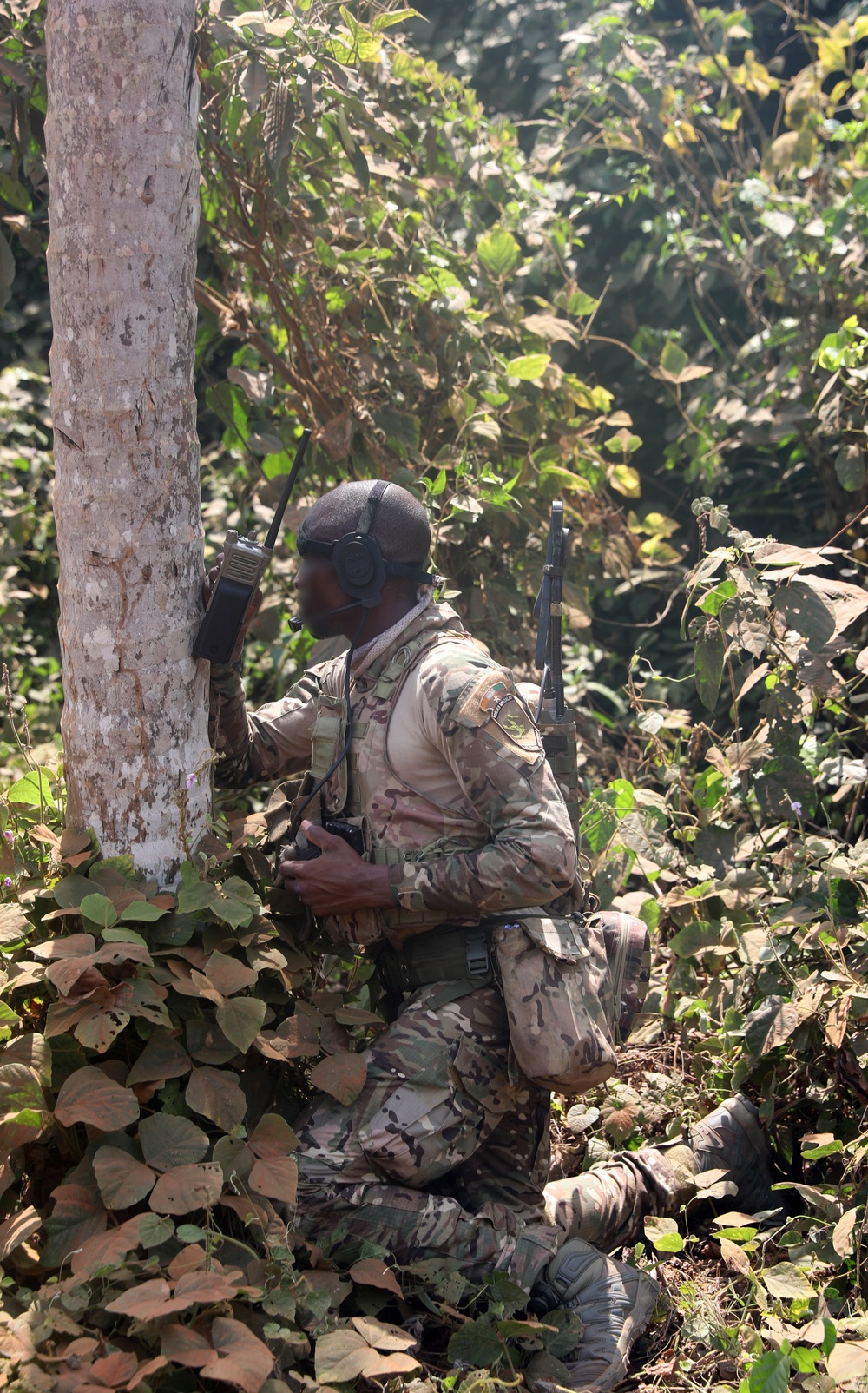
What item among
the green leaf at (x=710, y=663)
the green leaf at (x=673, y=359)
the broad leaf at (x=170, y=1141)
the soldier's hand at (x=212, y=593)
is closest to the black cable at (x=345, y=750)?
the soldier's hand at (x=212, y=593)

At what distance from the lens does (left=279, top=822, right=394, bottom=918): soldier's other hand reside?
260 centimetres

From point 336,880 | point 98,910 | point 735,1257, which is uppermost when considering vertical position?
point 98,910

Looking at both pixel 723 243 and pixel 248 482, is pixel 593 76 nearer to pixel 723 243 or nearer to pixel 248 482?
pixel 723 243

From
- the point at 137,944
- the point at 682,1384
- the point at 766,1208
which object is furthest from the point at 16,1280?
the point at 766,1208

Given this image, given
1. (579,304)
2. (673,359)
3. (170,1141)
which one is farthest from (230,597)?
(673,359)

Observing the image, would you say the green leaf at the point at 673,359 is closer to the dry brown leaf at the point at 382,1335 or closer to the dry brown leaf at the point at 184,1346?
the dry brown leaf at the point at 382,1335

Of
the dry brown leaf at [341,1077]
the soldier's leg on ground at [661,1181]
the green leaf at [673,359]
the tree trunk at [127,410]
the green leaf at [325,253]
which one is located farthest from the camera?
the green leaf at [673,359]

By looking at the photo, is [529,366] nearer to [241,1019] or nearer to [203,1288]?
[241,1019]

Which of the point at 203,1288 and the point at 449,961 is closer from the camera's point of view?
the point at 203,1288

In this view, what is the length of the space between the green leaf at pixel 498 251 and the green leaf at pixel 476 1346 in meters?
3.54

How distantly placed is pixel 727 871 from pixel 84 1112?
2082 millimetres

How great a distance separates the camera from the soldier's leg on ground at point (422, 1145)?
2.45 meters

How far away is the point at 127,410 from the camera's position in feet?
7.70

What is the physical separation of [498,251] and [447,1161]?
3.22 meters
